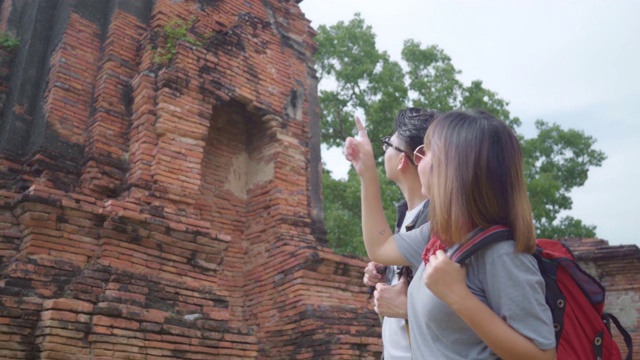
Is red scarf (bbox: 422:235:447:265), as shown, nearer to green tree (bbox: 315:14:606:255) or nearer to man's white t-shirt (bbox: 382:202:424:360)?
man's white t-shirt (bbox: 382:202:424:360)

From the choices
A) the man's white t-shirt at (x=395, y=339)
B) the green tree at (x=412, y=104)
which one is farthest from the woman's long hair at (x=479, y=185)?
the green tree at (x=412, y=104)

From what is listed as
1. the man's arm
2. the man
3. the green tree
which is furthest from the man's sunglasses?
the green tree

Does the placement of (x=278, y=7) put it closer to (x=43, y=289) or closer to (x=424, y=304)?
(x=43, y=289)

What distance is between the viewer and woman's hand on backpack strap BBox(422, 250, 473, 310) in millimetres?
1349

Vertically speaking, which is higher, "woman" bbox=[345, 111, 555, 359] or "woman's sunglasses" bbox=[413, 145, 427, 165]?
"woman's sunglasses" bbox=[413, 145, 427, 165]

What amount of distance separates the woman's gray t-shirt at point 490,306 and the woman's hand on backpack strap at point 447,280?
0.22 ft

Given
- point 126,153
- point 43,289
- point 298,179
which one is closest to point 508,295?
point 43,289

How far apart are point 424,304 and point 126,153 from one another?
17.3 ft

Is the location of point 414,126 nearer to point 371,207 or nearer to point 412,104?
point 371,207

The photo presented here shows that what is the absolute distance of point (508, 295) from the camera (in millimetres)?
1324

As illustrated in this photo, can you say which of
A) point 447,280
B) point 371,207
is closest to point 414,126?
point 371,207

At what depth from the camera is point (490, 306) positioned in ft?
4.54

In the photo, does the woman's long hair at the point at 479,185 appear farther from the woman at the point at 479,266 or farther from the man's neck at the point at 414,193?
the man's neck at the point at 414,193

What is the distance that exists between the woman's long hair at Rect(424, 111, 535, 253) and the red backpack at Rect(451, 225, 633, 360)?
39 millimetres
